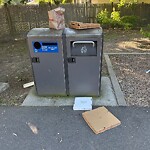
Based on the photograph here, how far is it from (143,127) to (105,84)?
53.6 inches

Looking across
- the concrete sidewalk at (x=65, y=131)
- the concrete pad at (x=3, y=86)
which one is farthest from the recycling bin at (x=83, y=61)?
the concrete pad at (x=3, y=86)

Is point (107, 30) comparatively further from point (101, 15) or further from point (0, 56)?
point (0, 56)

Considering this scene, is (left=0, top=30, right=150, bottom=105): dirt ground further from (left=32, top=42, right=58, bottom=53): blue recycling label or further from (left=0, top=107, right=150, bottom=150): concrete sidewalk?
(left=32, top=42, right=58, bottom=53): blue recycling label

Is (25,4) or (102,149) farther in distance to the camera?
(25,4)

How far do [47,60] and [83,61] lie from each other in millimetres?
610

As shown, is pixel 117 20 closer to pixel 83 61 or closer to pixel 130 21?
pixel 130 21

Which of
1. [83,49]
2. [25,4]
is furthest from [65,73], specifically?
[25,4]

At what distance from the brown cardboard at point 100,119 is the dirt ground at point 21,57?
59cm

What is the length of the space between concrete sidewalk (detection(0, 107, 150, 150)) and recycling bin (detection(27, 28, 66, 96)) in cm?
41

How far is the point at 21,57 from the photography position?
6.04 meters

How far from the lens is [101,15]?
9406 millimetres

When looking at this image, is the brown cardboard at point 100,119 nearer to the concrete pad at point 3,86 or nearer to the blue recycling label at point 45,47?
the blue recycling label at point 45,47

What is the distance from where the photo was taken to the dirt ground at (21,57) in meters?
3.88

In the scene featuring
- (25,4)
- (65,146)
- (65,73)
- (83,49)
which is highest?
(25,4)
